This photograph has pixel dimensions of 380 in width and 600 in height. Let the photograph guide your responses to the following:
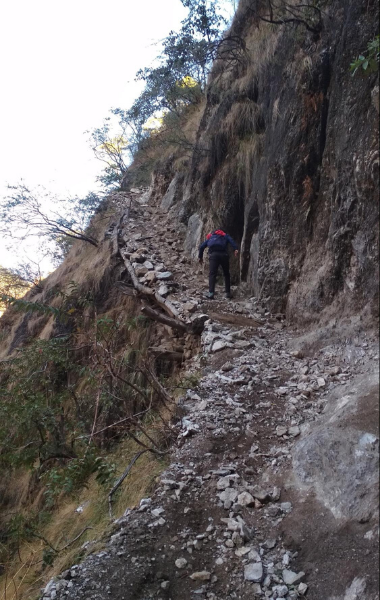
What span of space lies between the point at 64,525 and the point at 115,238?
6.67 m

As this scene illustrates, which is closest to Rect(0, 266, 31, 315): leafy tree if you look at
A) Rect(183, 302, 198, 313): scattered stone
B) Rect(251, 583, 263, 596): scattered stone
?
Rect(183, 302, 198, 313): scattered stone

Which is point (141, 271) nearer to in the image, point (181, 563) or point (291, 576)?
point (181, 563)

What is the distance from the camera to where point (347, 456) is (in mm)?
2602

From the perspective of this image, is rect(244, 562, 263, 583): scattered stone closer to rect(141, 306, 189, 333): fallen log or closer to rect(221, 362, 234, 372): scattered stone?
rect(221, 362, 234, 372): scattered stone

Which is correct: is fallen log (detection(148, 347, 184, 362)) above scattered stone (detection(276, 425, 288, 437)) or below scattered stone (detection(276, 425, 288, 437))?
above

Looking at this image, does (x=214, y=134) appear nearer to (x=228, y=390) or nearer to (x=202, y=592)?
(x=228, y=390)

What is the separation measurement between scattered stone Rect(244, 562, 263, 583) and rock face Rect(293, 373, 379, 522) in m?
0.59

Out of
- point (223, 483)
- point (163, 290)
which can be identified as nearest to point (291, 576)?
point (223, 483)

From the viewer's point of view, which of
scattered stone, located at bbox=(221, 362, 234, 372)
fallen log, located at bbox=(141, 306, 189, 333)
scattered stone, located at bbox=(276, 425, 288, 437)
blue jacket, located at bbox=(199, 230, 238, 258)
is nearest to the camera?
scattered stone, located at bbox=(276, 425, 288, 437)

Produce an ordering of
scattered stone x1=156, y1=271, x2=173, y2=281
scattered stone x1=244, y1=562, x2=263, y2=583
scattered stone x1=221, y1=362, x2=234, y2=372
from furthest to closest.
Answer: scattered stone x1=156, y1=271, x2=173, y2=281 → scattered stone x1=221, y1=362, x2=234, y2=372 → scattered stone x1=244, y1=562, x2=263, y2=583

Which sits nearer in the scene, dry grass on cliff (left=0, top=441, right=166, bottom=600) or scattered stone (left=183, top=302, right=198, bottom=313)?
dry grass on cliff (left=0, top=441, right=166, bottom=600)

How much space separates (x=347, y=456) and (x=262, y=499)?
0.92 m

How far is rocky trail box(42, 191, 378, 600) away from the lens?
252 centimetres

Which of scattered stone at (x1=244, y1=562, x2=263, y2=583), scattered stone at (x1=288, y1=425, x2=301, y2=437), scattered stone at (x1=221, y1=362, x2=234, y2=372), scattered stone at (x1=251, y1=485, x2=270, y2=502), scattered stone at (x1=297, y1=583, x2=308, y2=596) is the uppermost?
scattered stone at (x1=221, y1=362, x2=234, y2=372)
